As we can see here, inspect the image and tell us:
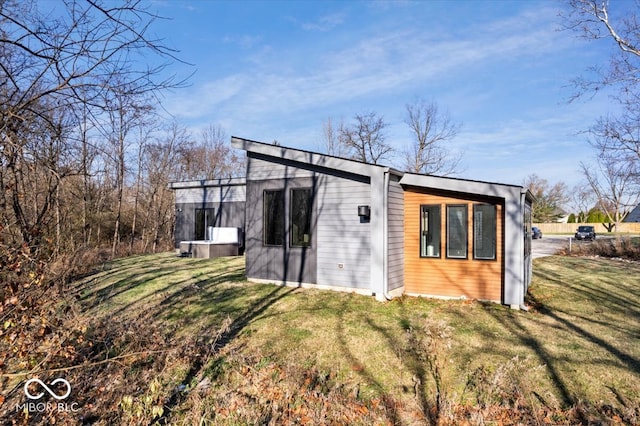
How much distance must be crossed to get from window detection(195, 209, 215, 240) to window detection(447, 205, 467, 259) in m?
11.3

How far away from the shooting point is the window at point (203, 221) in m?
16.4

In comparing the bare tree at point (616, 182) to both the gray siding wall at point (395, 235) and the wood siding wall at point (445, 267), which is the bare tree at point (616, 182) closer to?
the wood siding wall at point (445, 267)

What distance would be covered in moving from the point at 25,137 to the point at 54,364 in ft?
8.38

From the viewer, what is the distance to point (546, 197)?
4166cm

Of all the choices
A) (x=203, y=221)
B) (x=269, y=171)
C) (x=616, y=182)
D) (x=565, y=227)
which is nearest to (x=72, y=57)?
(x=269, y=171)

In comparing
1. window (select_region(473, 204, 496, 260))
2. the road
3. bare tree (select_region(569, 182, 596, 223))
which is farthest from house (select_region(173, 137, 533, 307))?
bare tree (select_region(569, 182, 596, 223))

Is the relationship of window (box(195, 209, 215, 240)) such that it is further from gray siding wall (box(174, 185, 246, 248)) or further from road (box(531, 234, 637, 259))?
road (box(531, 234, 637, 259))

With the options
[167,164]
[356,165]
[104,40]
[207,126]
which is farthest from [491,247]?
[207,126]

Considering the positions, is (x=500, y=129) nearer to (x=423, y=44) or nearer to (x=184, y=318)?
(x=423, y=44)

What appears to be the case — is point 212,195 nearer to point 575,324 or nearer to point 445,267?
point 445,267

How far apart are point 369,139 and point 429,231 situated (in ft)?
67.4

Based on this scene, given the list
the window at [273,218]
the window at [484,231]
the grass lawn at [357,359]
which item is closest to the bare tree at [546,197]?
the grass lawn at [357,359]

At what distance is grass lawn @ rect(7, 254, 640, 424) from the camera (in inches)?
157

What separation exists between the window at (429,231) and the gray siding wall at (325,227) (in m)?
1.29
